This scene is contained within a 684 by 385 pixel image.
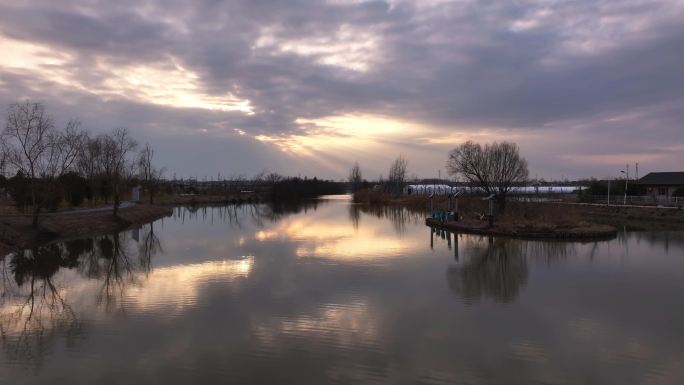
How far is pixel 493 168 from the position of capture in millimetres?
31203

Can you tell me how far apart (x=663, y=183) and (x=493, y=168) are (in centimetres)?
1437

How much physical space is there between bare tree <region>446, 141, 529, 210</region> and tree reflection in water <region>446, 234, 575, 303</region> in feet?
29.6

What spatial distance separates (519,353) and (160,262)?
34.5 feet

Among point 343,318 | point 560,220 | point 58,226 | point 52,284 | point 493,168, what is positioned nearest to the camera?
point 343,318

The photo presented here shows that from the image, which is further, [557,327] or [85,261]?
[85,261]

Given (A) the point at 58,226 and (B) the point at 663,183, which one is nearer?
(A) the point at 58,226

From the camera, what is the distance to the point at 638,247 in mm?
16625

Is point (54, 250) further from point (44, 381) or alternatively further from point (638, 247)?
point (638, 247)

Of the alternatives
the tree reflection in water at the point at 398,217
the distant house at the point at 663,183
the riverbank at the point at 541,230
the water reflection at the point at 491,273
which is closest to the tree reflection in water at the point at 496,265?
the water reflection at the point at 491,273

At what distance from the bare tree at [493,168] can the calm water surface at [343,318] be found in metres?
13.9

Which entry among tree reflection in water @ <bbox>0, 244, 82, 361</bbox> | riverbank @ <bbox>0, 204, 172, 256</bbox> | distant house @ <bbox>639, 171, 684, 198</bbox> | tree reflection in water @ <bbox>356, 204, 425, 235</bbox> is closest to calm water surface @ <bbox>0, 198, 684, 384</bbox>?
tree reflection in water @ <bbox>0, 244, 82, 361</bbox>

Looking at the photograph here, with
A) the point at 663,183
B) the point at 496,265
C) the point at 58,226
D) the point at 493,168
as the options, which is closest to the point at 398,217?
the point at 493,168

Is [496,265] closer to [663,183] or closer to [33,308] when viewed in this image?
[33,308]

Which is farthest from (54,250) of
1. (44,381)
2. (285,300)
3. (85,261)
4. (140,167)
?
(140,167)
